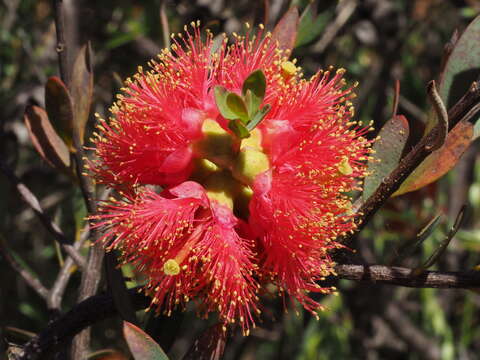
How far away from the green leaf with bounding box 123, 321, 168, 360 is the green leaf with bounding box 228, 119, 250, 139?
385 mm

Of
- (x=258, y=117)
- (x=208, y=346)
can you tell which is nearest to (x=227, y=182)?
(x=258, y=117)

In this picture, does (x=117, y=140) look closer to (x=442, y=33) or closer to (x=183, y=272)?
(x=183, y=272)

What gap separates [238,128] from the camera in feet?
3.43

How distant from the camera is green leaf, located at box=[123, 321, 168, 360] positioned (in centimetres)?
101

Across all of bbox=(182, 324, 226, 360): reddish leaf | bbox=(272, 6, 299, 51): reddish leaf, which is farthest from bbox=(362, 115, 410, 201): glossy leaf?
bbox=(182, 324, 226, 360): reddish leaf

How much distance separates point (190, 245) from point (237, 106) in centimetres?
30

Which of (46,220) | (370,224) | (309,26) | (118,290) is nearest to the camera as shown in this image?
(118,290)

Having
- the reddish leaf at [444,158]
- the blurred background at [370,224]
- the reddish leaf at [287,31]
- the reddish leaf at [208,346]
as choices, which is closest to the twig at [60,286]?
the reddish leaf at [208,346]

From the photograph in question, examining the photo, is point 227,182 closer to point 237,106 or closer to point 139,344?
point 237,106

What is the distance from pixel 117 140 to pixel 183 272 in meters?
0.30

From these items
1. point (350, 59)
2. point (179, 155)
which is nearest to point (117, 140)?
point (179, 155)

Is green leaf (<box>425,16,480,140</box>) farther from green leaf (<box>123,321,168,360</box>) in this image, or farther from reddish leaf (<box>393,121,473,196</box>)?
green leaf (<box>123,321,168,360</box>)

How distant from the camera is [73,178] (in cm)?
147

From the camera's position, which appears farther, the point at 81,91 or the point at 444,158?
the point at 81,91
